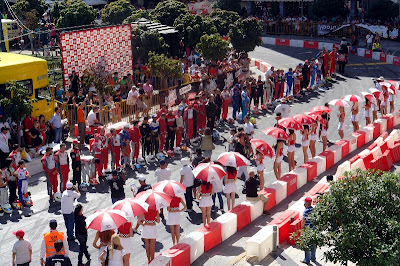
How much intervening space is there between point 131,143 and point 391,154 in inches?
345

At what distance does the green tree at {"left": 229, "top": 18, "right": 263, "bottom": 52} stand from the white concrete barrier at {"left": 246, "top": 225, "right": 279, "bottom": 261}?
21533 millimetres

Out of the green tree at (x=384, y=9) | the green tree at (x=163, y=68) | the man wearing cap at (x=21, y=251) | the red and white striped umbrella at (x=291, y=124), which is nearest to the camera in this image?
the man wearing cap at (x=21, y=251)

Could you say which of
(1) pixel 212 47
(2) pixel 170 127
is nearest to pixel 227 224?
(2) pixel 170 127

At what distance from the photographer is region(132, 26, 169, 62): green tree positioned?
3253 centimetres

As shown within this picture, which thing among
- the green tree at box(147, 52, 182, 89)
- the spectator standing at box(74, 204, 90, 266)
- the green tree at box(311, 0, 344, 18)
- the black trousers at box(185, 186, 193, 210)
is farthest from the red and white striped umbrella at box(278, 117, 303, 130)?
the green tree at box(311, 0, 344, 18)

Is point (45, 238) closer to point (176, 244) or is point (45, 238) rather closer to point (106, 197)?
point (176, 244)

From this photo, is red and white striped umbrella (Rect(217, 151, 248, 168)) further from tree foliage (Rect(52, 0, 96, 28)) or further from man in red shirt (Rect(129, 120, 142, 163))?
tree foliage (Rect(52, 0, 96, 28))

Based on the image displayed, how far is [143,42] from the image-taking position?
3256 cm

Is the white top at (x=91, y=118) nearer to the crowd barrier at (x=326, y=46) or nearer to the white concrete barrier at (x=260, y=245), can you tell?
the white concrete barrier at (x=260, y=245)

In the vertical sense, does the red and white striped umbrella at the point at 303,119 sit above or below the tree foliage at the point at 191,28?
below

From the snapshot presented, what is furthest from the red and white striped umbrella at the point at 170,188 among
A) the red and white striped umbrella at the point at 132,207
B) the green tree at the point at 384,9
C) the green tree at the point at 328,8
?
the green tree at the point at 328,8

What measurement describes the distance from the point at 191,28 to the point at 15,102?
1555 centimetres

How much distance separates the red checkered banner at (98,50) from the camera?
91.1 feet

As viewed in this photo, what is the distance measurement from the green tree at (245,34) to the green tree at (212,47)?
2772 mm
